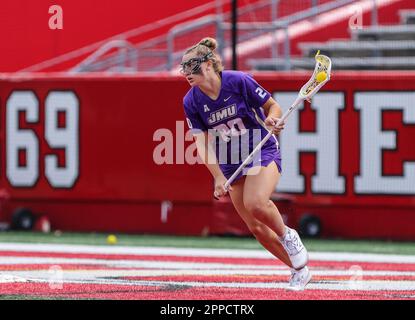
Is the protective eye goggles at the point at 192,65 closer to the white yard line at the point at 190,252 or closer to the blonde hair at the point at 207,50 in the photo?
the blonde hair at the point at 207,50

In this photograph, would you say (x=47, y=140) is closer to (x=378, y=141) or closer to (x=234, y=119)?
(x=378, y=141)

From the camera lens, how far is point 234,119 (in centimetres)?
966

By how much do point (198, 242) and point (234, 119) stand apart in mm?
6249

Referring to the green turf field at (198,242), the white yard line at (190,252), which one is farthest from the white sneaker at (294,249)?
the green turf field at (198,242)

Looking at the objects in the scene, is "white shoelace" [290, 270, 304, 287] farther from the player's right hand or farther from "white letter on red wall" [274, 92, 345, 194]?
"white letter on red wall" [274, 92, 345, 194]

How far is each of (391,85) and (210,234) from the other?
308cm

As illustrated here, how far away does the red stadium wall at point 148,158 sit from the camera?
15.8 m

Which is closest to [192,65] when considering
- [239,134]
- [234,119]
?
[234,119]

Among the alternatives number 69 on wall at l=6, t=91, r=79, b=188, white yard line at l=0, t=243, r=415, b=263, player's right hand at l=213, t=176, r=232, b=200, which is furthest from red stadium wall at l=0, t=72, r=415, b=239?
player's right hand at l=213, t=176, r=232, b=200

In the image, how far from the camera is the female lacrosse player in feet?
31.3

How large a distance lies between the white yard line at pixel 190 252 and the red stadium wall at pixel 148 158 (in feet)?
5.93

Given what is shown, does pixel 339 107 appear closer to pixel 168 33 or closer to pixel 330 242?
pixel 330 242
